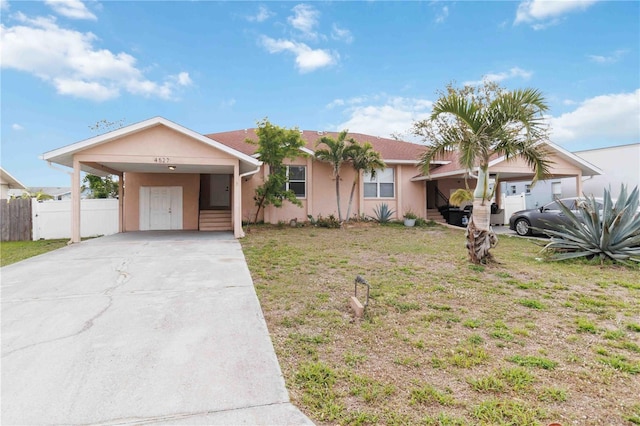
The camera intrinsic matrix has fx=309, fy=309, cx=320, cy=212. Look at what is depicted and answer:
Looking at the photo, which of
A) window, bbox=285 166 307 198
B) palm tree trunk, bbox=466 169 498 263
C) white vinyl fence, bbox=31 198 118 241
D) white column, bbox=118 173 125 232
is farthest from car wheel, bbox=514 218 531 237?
white vinyl fence, bbox=31 198 118 241

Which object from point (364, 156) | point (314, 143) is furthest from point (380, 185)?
point (314, 143)

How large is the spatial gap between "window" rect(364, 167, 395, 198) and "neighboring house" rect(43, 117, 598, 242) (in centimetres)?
5

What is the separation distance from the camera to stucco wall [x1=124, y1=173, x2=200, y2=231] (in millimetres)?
14602

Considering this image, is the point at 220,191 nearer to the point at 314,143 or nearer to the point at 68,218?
the point at 314,143

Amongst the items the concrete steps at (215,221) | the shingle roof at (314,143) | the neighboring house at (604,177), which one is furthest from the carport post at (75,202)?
→ the neighboring house at (604,177)

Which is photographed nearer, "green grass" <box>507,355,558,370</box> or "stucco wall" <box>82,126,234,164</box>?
"green grass" <box>507,355,558,370</box>

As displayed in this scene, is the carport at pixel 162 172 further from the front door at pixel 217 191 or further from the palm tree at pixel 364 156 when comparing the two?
the palm tree at pixel 364 156

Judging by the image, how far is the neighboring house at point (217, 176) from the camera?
10.7m

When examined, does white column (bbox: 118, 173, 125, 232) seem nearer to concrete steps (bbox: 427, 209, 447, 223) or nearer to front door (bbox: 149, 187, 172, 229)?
front door (bbox: 149, 187, 172, 229)

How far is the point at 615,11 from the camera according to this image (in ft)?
39.0

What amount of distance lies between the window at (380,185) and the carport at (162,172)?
256 inches

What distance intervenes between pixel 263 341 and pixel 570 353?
3.14 meters

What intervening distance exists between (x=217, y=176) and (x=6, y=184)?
14050 mm

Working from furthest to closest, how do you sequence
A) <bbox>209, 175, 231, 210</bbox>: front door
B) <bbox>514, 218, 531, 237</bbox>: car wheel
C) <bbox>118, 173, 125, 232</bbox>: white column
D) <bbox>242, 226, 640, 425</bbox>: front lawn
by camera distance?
<bbox>209, 175, 231, 210</bbox>: front door
<bbox>118, 173, 125, 232</bbox>: white column
<bbox>514, 218, 531, 237</bbox>: car wheel
<bbox>242, 226, 640, 425</bbox>: front lawn
